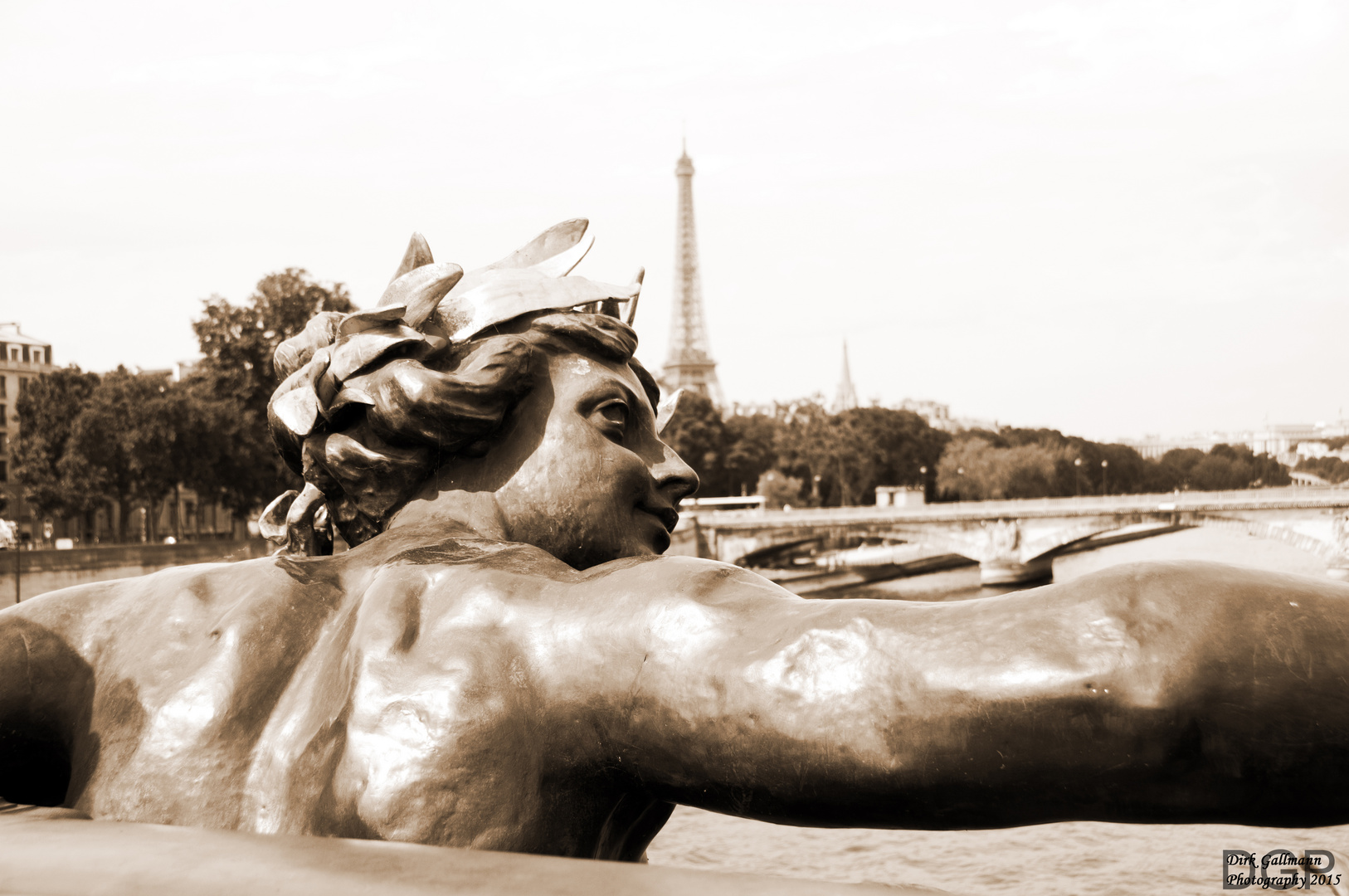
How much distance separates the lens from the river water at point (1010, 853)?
7.35m

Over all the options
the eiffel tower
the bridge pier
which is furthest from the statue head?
the eiffel tower

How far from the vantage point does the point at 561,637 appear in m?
1.58

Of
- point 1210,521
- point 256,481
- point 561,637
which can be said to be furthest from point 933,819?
point 1210,521

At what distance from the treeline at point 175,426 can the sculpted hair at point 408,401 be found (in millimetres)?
33483

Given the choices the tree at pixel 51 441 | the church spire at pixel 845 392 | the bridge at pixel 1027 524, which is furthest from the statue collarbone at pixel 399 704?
the church spire at pixel 845 392

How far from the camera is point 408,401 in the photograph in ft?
6.27

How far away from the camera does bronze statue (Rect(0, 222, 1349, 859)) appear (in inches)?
49.3

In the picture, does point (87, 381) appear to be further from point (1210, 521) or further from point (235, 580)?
point (235, 580)

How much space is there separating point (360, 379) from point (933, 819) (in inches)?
42.6

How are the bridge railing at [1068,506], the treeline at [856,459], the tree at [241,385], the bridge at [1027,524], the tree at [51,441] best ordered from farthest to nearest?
the treeline at [856,459], the bridge railing at [1068,506], the bridge at [1027,524], the tree at [51,441], the tree at [241,385]

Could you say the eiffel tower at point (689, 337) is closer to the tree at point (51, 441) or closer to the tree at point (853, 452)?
the tree at point (853, 452)

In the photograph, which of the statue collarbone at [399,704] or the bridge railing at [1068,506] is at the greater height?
the statue collarbone at [399,704]

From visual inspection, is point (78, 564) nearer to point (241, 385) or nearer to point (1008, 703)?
point (241, 385)

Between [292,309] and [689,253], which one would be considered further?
[689,253]
